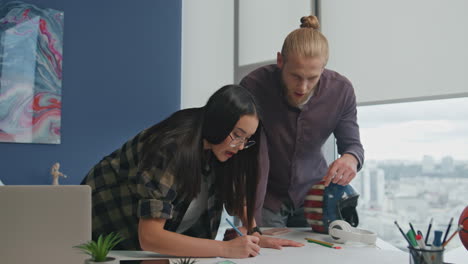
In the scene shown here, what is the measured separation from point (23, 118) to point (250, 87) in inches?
81.8

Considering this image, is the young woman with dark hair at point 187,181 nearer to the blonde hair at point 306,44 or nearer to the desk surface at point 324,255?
the desk surface at point 324,255

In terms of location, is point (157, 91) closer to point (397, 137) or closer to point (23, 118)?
point (23, 118)

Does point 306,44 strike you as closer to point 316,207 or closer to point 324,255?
point 316,207

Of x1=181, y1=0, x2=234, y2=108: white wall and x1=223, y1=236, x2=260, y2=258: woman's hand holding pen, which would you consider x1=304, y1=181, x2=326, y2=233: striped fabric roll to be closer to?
x1=223, y1=236, x2=260, y2=258: woman's hand holding pen

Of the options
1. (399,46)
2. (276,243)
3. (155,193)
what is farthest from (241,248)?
(399,46)

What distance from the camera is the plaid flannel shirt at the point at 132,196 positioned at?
3.99 feet

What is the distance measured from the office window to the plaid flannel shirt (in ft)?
4.41

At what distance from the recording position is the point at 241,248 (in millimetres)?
1216

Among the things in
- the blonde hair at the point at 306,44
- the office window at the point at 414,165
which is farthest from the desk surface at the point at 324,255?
the office window at the point at 414,165

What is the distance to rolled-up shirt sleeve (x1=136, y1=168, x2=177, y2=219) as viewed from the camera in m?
1.20

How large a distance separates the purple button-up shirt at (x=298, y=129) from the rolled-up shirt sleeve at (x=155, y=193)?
0.60 metres

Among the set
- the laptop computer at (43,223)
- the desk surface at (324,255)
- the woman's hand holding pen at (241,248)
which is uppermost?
the laptop computer at (43,223)

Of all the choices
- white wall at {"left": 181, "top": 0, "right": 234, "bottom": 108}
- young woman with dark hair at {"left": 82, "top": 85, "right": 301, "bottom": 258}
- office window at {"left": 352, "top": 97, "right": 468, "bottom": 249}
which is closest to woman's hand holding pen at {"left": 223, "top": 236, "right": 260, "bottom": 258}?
young woman with dark hair at {"left": 82, "top": 85, "right": 301, "bottom": 258}

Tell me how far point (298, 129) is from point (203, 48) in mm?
2509
